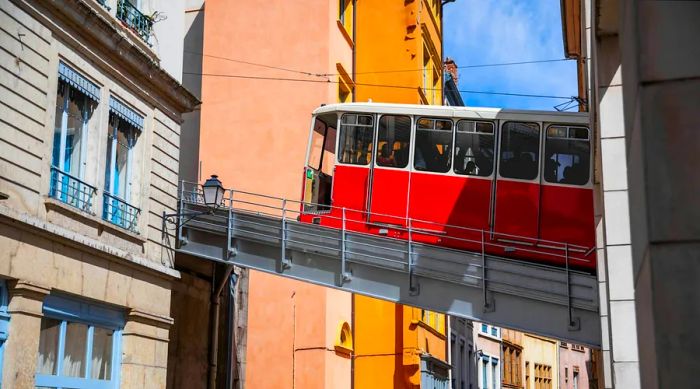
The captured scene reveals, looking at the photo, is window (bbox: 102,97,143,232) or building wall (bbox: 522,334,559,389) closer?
window (bbox: 102,97,143,232)

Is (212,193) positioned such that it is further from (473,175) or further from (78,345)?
(473,175)

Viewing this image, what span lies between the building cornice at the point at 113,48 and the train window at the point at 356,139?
329 centimetres

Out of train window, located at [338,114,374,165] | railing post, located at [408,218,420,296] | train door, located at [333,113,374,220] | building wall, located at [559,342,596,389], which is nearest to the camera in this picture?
railing post, located at [408,218,420,296]

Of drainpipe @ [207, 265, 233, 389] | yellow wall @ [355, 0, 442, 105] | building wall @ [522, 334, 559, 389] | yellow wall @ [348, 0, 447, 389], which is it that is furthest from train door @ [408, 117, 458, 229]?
building wall @ [522, 334, 559, 389]

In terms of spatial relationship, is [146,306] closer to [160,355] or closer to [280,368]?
[160,355]

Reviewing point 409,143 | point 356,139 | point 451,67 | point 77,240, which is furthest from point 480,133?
point 451,67

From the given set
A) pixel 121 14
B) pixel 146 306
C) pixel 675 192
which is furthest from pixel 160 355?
pixel 675 192

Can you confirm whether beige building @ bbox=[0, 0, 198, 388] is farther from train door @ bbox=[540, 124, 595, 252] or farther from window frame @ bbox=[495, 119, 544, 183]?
train door @ bbox=[540, 124, 595, 252]

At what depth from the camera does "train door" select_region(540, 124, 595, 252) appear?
55.9 feet

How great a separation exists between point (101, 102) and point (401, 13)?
19.7 meters

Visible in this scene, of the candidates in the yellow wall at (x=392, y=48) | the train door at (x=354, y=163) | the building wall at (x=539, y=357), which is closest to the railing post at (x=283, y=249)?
the train door at (x=354, y=163)

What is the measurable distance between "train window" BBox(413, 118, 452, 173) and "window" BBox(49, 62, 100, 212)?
6.57 meters

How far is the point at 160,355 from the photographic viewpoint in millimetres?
15477

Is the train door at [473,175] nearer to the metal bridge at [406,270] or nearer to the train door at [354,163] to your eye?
the metal bridge at [406,270]
